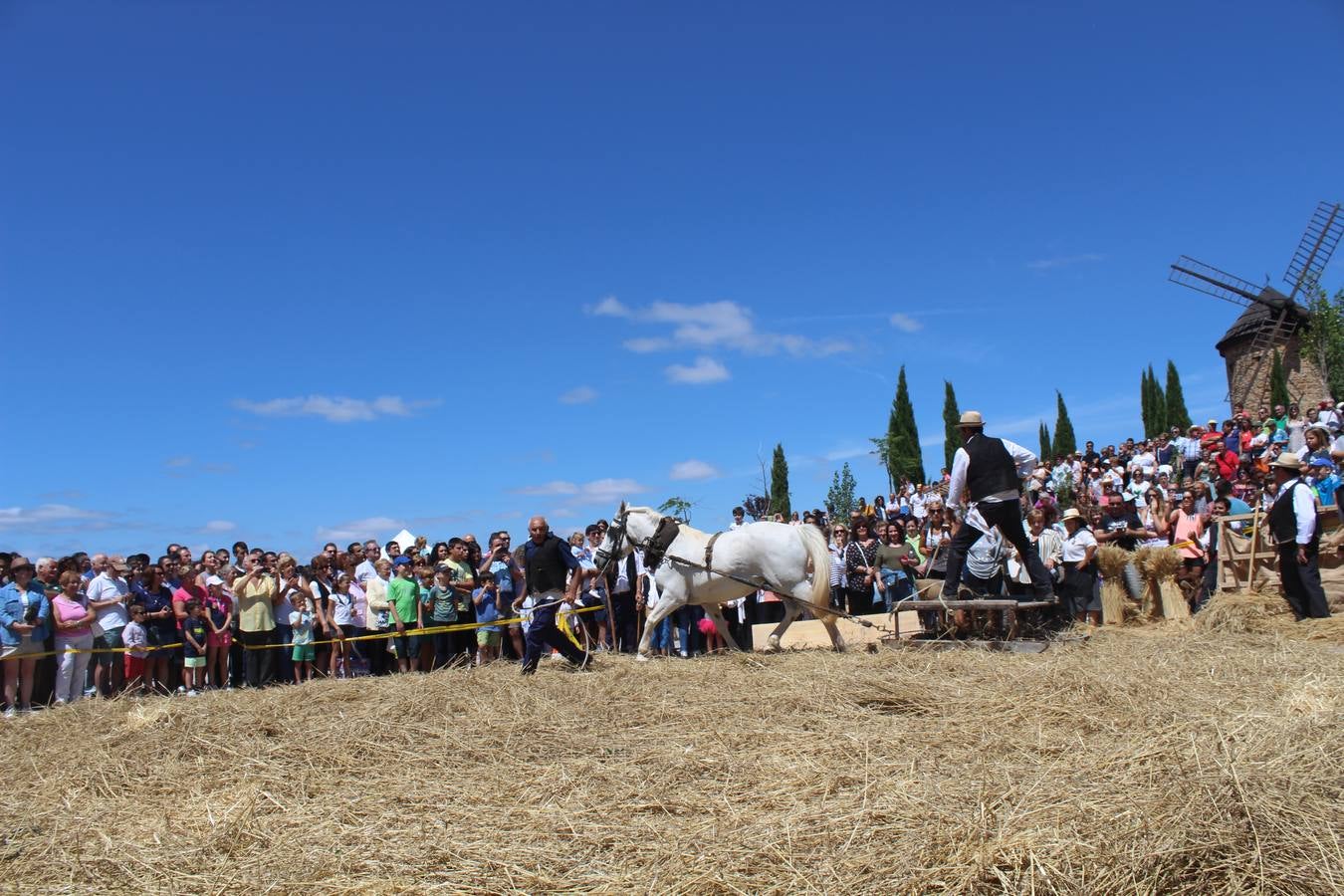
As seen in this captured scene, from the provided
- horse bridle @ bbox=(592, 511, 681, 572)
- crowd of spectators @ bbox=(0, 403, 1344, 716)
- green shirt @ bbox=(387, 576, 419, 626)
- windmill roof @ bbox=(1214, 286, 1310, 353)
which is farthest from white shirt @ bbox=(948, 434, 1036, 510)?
windmill roof @ bbox=(1214, 286, 1310, 353)

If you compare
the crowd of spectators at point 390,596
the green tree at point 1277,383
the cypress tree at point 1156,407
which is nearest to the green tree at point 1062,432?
the cypress tree at point 1156,407

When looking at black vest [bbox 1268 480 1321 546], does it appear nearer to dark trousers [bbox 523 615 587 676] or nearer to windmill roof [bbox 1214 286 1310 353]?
dark trousers [bbox 523 615 587 676]

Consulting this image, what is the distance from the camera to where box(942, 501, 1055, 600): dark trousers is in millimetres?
9352

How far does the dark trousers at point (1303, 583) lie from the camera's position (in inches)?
349

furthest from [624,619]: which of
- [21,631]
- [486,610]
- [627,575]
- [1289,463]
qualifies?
[1289,463]

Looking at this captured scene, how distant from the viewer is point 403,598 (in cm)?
1352

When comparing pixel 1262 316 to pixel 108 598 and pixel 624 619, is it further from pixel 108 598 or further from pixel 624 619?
pixel 108 598

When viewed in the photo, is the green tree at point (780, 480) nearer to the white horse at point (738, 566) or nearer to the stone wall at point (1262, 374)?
the stone wall at point (1262, 374)

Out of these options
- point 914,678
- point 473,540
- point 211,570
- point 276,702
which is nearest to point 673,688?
point 914,678

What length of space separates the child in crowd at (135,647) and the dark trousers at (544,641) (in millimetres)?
4990

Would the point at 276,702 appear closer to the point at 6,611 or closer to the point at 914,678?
the point at 6,611

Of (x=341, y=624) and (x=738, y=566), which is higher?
(x=738, y=566)

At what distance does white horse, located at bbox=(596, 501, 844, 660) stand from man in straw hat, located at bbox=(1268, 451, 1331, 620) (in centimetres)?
468

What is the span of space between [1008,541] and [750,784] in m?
5.78
